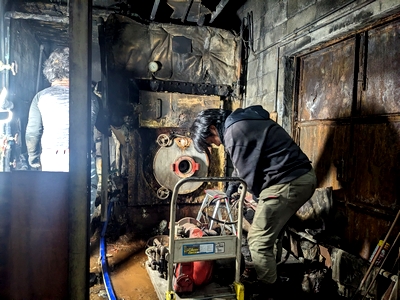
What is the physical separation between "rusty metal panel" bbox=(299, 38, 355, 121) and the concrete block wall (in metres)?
0.14

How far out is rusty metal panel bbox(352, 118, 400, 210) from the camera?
2570mm

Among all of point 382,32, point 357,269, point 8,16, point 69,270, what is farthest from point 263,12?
point 69,270

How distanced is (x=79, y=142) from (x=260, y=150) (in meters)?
1.61

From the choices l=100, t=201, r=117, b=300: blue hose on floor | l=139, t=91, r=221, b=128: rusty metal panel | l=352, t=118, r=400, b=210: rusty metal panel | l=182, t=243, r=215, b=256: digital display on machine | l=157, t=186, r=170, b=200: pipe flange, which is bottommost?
l=100, t=201, r=117, b=300: blue hose on floor

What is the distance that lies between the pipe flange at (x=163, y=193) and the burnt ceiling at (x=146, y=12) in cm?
301

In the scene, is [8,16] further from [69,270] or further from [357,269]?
[357,269]

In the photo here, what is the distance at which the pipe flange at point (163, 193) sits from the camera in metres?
4.91

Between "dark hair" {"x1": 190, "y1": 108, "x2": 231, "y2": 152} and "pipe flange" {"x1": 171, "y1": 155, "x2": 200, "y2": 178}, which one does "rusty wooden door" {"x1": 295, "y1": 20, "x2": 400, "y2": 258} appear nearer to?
"dark hair" {"x1": 190, "y1": 108, "x2": 231, "y2": 152}

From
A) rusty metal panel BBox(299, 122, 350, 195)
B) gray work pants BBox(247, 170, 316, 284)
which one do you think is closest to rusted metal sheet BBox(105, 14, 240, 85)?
rusty metal panel BBox(299, 122, 350, 195)

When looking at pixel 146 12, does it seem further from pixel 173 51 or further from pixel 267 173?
pixel 267 173

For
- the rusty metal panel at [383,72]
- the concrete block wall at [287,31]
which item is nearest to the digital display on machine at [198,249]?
the rusty metal panel at [383,72]

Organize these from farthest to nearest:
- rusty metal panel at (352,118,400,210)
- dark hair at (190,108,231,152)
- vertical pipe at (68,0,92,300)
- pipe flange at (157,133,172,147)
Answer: pipe flange at (157,133,172,147) → dark hair at (190,108,231,152) → rusty metal panel at (352,118,400,210) → vertical pipe at (68,0,92,300)

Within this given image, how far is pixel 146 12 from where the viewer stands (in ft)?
18.2

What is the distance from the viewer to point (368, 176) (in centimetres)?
285
